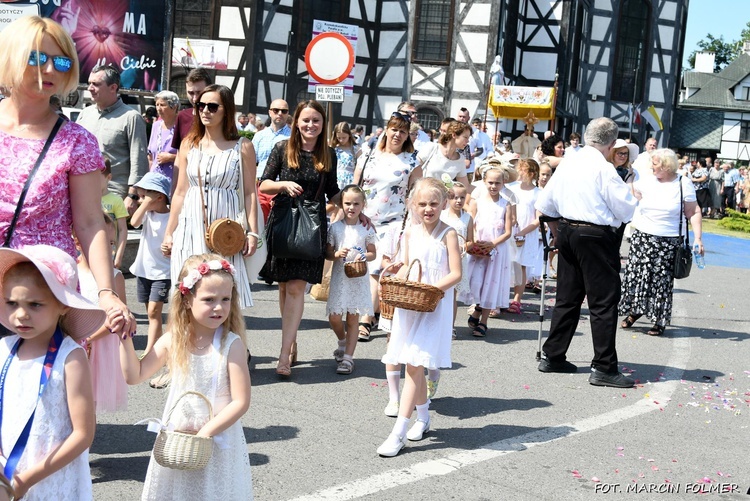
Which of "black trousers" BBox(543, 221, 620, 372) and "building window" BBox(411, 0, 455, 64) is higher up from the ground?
"building window" BBox(411, 0, 455, 64)

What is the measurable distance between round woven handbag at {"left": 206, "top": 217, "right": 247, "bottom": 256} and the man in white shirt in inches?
116

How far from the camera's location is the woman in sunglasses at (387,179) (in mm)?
9188

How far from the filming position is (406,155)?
928cm

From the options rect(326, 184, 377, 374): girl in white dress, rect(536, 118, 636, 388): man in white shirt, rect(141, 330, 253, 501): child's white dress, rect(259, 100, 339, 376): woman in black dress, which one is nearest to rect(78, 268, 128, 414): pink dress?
rect(141, 330, 253, 501): child's white dress

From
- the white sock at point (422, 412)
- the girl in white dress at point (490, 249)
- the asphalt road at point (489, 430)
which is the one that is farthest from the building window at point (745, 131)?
the white sock at point (422, 412)

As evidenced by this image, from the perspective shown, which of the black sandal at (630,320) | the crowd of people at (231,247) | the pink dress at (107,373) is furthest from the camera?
the black sandal at (630,320)

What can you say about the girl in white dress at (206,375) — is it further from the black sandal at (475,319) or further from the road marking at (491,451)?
the black sandal at (475,319)

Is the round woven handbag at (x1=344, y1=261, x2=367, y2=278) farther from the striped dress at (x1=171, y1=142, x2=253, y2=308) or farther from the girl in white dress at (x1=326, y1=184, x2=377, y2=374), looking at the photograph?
the striped dress at (x1=171, y1=142, x2=253, y2=308)

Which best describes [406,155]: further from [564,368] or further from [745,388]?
[745,388]

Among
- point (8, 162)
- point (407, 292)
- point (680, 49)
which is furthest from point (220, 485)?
point (680, 49)

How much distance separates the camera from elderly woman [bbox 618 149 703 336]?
34.1ft

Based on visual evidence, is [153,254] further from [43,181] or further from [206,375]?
[43,181]

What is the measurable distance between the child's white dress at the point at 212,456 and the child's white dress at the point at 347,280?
386 centimetres

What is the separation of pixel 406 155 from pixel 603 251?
2.22m
